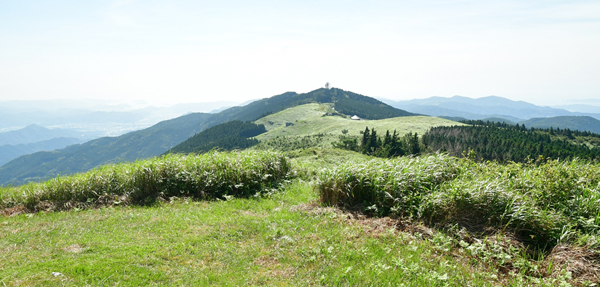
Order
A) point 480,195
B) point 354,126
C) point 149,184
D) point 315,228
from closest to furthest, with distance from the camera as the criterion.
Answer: point 480,195 → point 315,228 → point 149,184 → point 354,126

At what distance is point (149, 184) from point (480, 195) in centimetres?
1312

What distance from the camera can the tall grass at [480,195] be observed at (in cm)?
704

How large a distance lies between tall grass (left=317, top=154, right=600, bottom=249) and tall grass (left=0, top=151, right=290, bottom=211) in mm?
4259

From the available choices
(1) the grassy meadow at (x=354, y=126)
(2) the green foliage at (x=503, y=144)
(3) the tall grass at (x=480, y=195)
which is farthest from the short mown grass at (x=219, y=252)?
(1) the grassy meadow at (x=354, y=126)

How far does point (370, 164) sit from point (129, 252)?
349 inches

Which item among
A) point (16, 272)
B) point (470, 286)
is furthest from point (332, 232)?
point (16, 272)

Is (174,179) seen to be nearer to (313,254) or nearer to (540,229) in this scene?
(313,254)

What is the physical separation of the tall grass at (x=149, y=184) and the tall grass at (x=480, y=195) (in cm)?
426

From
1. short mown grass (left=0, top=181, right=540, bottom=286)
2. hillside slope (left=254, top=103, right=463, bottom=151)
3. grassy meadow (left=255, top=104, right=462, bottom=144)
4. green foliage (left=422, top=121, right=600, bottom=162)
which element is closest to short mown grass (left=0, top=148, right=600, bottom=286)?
short mown grass (left=0, top=181, right=540, bottom=286)

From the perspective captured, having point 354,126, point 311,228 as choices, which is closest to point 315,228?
point 311,228

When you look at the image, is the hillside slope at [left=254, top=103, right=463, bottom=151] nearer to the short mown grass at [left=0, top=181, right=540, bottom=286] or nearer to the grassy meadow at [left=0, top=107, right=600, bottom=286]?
the grassy meadow at [left=0, top=107, right=600, bottom=286]

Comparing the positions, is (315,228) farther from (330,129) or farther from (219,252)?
(330,129)

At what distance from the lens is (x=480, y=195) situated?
809 cm

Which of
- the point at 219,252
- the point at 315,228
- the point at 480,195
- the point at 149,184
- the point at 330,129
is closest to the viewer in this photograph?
the point at 219,252
